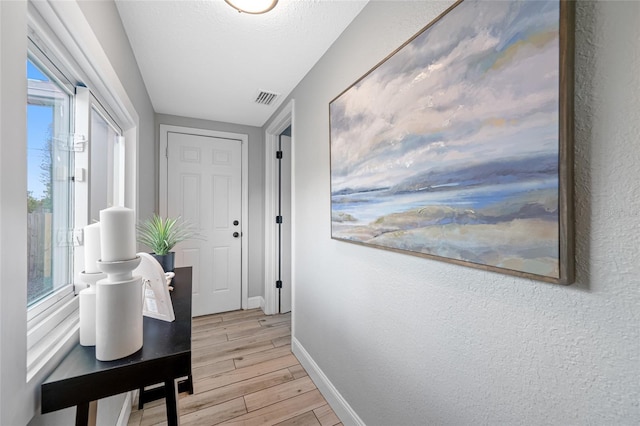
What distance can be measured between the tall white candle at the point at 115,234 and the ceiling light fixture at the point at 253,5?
1.15 metres

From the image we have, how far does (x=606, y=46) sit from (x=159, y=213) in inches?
131

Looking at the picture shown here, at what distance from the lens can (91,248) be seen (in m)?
0.84

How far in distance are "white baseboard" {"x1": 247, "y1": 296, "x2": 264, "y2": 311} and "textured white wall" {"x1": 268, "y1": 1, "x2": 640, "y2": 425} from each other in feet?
6.33

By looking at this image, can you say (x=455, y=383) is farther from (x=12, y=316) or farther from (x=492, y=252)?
(x=12, y=316)

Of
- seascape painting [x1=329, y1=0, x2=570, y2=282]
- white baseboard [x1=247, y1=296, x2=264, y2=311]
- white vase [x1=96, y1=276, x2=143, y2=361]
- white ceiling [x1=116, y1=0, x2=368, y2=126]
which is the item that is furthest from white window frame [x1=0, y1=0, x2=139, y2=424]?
white baseboard [x1=247, y1=296, x2=264, y2=311]

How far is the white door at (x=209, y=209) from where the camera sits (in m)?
2.92

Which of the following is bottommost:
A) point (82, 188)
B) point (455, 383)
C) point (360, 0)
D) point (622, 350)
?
point (455, 383)

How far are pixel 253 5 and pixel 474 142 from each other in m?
1.24

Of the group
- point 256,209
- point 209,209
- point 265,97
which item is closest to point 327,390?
point 256,209

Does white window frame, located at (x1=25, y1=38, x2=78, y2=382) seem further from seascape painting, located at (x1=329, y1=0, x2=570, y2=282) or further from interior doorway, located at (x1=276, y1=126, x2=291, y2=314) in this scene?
interior doorway, located at (x1=276, y1=126, x2=291, y2=314)

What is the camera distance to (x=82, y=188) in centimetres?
115

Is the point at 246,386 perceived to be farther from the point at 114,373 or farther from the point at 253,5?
the point at 253,5

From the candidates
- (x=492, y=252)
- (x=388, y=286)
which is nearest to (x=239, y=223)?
(x=388, y=286)

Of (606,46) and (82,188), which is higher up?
(606,46)
